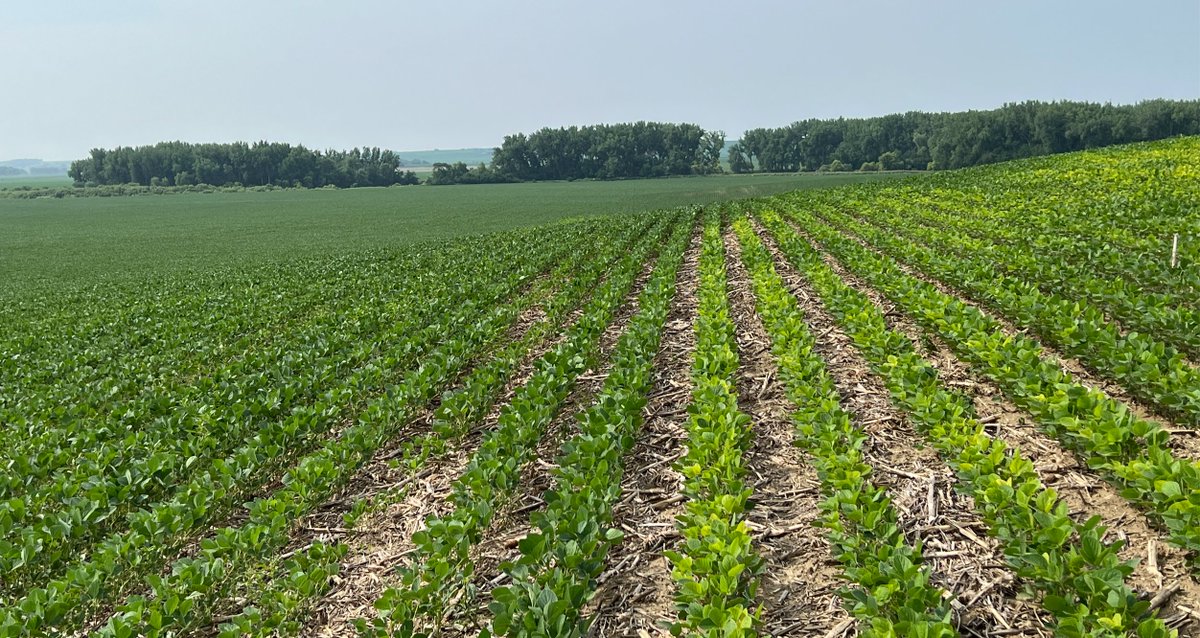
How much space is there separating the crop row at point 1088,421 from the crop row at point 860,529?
1348mm

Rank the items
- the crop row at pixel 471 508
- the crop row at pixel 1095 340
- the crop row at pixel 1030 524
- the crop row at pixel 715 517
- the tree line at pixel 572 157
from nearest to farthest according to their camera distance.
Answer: the crop row at pixel 1030 524
the crop row at pixel 715 517
the crop row at pixel 471 508
the crop row at pixel 1095 340
the tree line at pixel 572 157

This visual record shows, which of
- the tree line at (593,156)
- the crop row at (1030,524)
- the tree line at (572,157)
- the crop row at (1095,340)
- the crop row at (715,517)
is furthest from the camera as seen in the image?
the tree line at (593,156)

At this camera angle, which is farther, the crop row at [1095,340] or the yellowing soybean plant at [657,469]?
the crop row at [1095,340]

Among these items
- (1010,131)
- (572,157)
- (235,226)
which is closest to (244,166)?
(572,157)

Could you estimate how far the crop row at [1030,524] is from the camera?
10.1 feet

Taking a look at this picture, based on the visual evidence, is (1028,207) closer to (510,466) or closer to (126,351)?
(510,466)

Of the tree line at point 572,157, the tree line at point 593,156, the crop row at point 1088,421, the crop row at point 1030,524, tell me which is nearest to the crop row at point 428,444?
the crop row at point 1030,524

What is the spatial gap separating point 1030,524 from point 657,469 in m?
2.80

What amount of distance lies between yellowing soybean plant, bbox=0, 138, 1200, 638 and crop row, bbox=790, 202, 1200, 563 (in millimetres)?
30

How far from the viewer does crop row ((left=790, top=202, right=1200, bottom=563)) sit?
3816 mm

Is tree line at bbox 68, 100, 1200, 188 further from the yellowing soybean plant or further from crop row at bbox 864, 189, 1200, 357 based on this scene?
the yellowing soybean plant

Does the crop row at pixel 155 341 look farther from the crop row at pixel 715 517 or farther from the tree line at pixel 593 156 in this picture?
the tree line at pixel 593 156

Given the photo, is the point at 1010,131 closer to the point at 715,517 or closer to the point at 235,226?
the point at 235,226

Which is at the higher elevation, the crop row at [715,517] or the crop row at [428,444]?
the crop row at [715,517]
